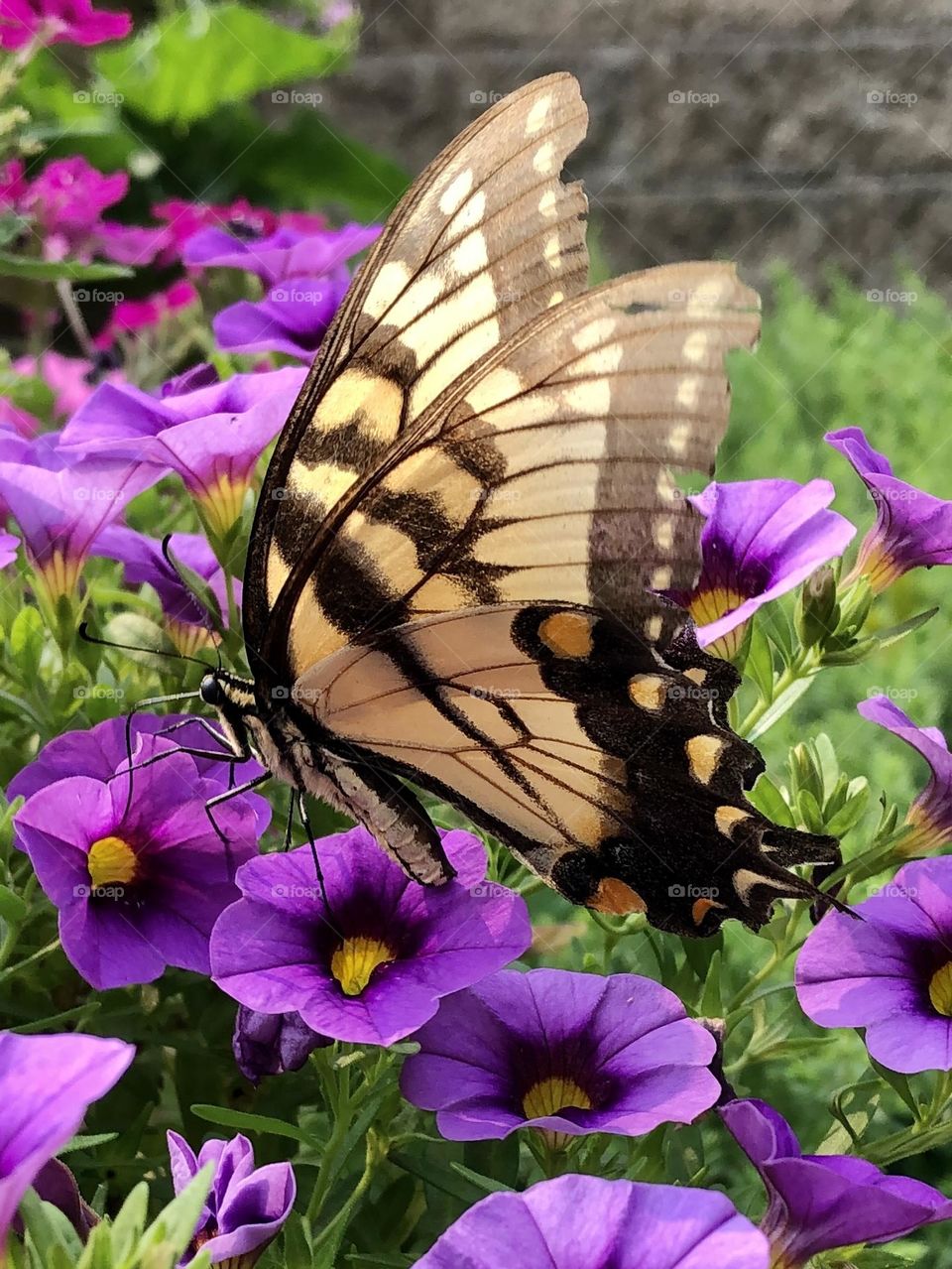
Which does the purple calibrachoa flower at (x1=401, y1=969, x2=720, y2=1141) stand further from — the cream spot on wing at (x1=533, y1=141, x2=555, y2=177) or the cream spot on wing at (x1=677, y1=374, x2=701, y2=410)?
the cream spot on wing at (x1=533, y1=141, x2=555, y2=177)

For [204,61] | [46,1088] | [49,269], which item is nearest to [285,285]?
[49,269]

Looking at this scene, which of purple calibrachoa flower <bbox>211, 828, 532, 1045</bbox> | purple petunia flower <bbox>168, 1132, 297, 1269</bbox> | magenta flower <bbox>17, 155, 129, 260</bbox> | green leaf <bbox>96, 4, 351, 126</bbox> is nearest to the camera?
purple petunia flower <bbox>168, 1132, 297, 1269</bbox>

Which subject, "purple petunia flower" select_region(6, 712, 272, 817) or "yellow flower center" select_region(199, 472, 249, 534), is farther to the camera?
"yellow flower center" select_region(199, 472, 249, 534)

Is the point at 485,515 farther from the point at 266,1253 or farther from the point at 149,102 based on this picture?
the point at 149,102

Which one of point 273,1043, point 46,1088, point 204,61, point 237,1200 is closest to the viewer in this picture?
point 46,1088

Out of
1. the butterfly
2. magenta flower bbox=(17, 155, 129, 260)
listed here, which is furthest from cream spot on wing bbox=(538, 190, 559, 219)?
magenta flower bbox=(17, 155, 129, 260)

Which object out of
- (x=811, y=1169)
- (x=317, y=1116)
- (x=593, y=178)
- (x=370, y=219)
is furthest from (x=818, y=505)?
(x=593, y=178)

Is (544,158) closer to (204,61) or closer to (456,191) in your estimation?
(456,191)
